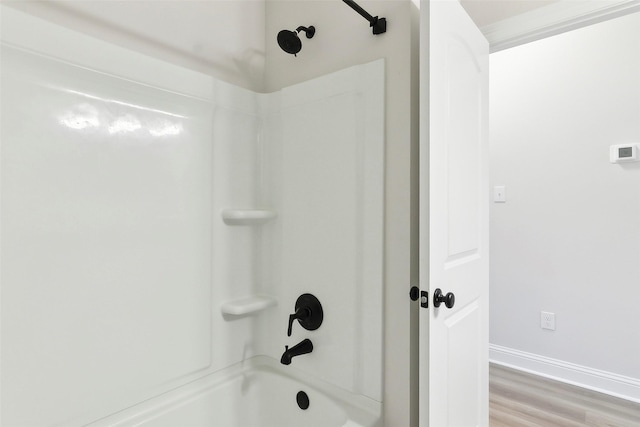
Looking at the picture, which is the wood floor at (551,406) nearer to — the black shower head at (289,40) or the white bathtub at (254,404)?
the white bathtub at (254,404)

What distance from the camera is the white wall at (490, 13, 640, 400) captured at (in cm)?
248

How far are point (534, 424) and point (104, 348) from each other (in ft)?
7.88

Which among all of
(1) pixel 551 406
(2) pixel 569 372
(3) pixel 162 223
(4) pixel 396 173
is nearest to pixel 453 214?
(4) pixel 396 173

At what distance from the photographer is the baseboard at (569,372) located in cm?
247

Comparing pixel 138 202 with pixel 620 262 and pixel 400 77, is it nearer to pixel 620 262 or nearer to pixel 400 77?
pixel 400 77

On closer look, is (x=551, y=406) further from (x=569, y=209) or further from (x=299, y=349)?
(x=299, y=349)

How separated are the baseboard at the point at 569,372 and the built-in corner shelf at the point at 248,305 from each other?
241 centimetres

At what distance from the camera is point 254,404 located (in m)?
1.58

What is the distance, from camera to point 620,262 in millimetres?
2494

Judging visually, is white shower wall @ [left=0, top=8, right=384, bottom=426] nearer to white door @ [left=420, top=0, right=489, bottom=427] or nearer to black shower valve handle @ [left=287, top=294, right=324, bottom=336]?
black shower valve handle @ [left=287, top=294, right=324, bottom=336]

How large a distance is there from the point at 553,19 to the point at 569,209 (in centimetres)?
183

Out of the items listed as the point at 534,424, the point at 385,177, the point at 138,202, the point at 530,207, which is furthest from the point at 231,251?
the point at 530,207

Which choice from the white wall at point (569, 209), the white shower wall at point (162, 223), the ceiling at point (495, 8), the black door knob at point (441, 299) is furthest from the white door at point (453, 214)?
the white wall at point (569, 209)

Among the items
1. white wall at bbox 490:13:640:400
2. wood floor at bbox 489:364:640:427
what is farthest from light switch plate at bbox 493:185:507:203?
wood floor at bbox 489:364:640:427
